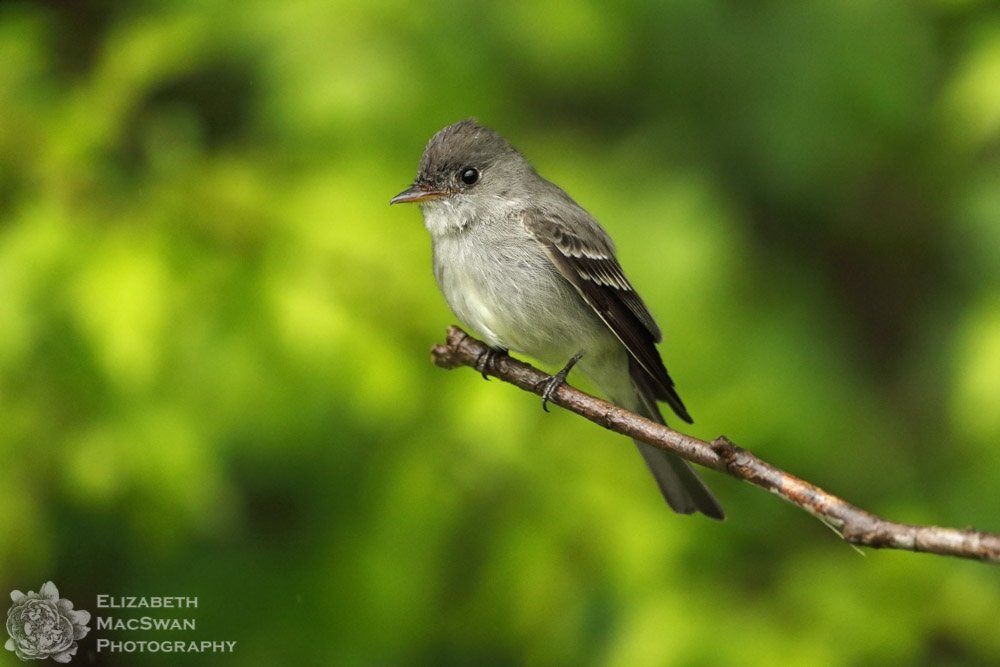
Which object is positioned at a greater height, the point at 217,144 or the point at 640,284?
the point at 640,284

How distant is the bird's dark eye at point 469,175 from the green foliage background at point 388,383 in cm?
68

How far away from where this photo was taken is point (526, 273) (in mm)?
3219

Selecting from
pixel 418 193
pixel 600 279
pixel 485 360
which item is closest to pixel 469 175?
pixel 418 193

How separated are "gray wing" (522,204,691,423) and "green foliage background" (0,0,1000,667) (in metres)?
0.64

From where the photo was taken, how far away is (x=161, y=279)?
366cm

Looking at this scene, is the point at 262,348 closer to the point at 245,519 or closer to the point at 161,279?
the point at 161,279

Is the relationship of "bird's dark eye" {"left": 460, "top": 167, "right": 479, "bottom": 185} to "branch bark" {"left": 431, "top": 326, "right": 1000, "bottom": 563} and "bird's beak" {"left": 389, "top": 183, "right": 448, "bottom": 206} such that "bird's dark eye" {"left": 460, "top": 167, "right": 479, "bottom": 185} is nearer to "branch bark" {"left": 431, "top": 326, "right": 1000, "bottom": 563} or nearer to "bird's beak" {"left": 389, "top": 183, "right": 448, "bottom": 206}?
"bird's beak" {"left": 389, "top": 183, "right": 448, "bottom": 206}

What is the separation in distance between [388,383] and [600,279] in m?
0.81

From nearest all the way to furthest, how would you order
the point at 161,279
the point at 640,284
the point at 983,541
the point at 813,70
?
the point at 983,541 < the point at 161,279 < the point at 640,284 < the point at 813,70

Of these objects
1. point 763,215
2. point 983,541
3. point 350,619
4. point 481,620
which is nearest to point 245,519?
point 350,619

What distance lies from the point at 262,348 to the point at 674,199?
1.50m

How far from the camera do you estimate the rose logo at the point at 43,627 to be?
10.8ft

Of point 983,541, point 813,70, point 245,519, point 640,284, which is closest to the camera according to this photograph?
point 983,541

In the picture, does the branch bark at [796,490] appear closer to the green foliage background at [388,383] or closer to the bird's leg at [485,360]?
the bird's leg at [485,360]
